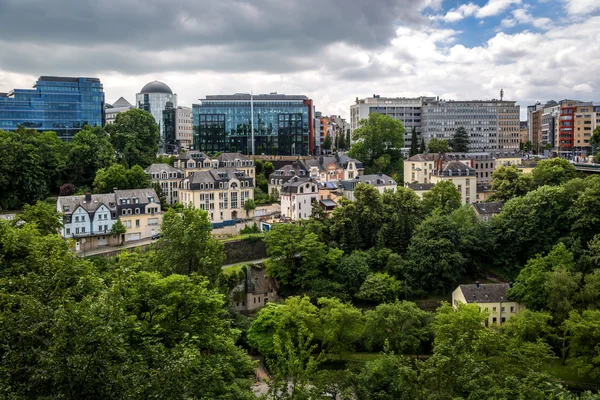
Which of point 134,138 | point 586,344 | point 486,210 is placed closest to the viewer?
point 586,344

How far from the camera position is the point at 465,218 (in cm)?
5484

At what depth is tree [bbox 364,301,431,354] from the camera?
39.6m

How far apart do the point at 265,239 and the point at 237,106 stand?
6169 cm

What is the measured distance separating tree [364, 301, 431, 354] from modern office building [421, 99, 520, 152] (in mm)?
95060

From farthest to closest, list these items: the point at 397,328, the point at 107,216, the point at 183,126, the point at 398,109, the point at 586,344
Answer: the point at 183,126 → the point at 398,109 → the point at 107,216 → the point at 397,328 → the point at 586,344

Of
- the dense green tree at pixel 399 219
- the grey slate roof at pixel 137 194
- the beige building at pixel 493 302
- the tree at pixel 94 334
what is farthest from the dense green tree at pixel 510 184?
the tree at pixel 94 334

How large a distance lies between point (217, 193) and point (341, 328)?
3066cm

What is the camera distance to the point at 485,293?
150ft

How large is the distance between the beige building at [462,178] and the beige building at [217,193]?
25.8 m

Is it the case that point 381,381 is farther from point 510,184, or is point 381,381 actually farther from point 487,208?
point 510,184

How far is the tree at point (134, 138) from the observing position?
2968 inches

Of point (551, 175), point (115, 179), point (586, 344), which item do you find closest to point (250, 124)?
point (115, 179)

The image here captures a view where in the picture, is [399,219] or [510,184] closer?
[399,219]

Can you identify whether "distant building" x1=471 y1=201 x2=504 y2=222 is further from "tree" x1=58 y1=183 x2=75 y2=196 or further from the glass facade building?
the glass facade building
